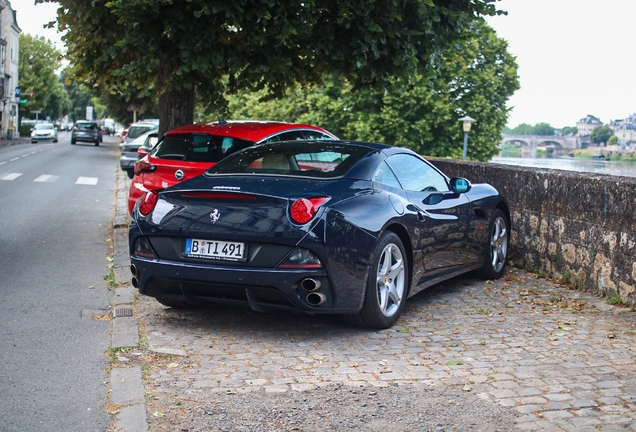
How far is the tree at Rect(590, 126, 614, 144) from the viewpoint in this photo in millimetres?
24859

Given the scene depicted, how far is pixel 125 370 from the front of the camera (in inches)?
203

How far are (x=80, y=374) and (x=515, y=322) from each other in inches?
136

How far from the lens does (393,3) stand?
11180mm

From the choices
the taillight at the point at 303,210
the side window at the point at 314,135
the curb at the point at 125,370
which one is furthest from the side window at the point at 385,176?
the side window at the point at 314,135

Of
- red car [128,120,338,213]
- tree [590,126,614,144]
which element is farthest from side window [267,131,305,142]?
tree [590,126,614,144]

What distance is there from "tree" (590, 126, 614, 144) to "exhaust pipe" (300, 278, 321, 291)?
20.7 metres

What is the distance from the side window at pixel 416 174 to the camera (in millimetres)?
7113

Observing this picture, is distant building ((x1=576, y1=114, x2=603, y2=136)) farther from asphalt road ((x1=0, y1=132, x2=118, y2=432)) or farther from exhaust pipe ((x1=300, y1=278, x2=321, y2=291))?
exhaust pipe ((x1=300, y1=278, x2=321, y2=291))

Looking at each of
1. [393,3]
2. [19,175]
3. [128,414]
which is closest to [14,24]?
[19,175]

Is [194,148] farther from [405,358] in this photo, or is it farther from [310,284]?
[405,358]

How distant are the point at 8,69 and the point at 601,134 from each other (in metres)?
75.2

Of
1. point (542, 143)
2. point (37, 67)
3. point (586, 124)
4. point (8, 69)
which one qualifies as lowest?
point (542, 143)

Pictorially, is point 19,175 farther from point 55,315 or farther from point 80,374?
point 80,374

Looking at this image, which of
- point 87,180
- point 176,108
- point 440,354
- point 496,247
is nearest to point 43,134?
point 87,180
